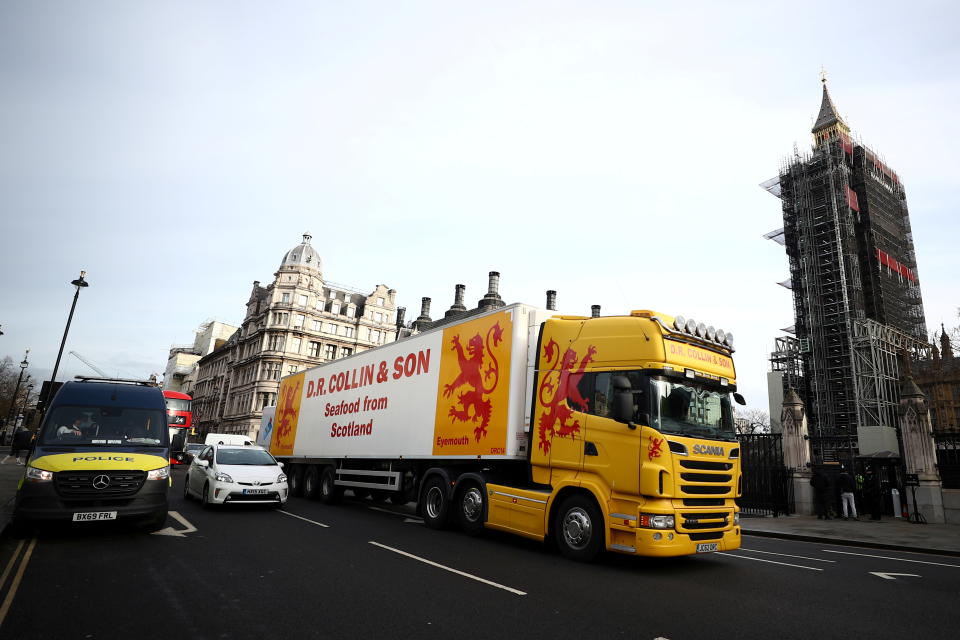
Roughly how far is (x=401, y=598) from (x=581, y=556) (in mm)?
3494

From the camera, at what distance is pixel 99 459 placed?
27.5ft

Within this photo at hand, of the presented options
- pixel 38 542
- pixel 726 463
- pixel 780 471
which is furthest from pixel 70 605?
pixel 780 471

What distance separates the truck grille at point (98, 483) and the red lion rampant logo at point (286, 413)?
1067cm

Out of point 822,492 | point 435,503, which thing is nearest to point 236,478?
point 435,503

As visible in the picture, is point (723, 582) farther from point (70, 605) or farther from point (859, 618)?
point (70, 605)

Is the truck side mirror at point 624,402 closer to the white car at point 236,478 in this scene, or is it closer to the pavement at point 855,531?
the white car at point 236,478

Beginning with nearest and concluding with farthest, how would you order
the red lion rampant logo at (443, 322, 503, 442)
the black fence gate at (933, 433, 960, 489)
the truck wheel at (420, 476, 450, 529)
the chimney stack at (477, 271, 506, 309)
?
the red lion rampant logo at (443, 322, 503, 442)
the truck wheel at (420, 476, 450, 529)
the black fence gate at (933, 433, 960, 489)
the chimney stack at (477, 271, 506, 309)

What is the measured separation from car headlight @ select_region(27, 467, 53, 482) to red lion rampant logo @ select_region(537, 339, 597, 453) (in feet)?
24.9

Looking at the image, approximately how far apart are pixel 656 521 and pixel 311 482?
1242cm

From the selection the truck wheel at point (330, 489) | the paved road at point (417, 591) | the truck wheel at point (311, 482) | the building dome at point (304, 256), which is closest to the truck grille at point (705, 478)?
the paved road at point (417, 591)

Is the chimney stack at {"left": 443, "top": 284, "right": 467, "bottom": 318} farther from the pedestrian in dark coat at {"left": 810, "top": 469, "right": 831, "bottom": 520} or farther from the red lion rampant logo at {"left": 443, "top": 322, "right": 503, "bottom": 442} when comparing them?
the red lion rampant logo at {"left": 443, "top": 322, "right": 503, "bottom": 442}

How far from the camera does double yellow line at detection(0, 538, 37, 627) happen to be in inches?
201

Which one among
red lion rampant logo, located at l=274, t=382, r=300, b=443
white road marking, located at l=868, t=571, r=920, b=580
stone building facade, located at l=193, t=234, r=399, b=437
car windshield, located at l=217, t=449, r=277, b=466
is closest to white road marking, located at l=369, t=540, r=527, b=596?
car windshield, located at l=217, t=449, r=277, b=466

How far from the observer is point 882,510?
20078 millimetres
